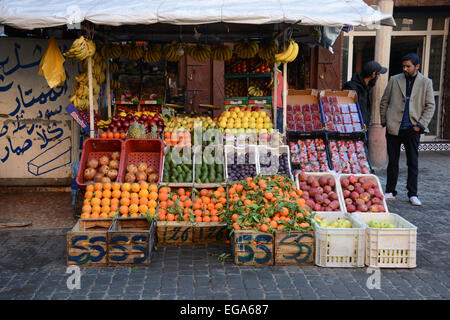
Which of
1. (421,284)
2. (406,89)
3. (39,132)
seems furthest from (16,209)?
(406,89)

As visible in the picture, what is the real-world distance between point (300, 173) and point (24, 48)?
5474mm

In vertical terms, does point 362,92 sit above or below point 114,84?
below

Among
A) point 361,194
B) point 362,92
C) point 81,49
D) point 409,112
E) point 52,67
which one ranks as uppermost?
point 81,49

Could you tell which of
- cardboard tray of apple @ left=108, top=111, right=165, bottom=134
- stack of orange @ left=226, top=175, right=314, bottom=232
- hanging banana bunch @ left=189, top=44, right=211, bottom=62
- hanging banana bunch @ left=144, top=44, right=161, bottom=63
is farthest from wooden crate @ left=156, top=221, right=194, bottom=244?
hanging banana bunch @ left=144, top=44, right=161, bottom=63

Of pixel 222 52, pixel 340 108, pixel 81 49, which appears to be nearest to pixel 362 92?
pixel 340 108

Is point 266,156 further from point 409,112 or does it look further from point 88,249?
point 88,249

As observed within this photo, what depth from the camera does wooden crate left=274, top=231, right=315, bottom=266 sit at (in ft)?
14.9

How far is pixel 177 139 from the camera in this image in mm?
6555

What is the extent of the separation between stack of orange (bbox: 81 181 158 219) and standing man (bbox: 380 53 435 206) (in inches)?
163

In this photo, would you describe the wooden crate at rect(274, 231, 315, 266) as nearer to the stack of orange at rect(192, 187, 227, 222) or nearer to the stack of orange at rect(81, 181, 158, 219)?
the stack of orange at rect(192, 187, 227, 222)

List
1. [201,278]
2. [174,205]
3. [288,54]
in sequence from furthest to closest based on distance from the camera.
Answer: [288,54]
[174,205]
[201,278]

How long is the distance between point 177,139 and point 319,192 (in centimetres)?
233

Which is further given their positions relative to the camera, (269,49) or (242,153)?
(269,49)

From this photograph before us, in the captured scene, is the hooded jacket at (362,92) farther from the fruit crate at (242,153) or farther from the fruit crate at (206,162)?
the fruit crate at (206,162)
